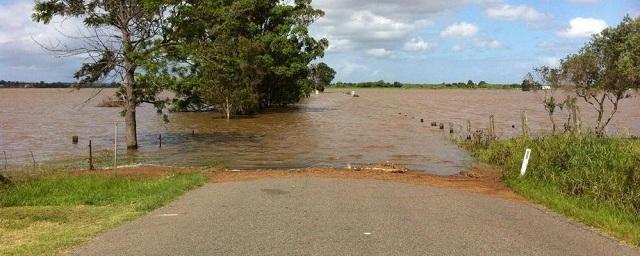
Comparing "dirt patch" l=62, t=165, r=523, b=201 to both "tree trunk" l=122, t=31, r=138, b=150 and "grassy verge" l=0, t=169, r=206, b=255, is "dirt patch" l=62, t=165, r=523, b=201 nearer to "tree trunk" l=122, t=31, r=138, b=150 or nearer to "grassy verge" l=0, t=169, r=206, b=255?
"grassy verge" l=0, t=169, r=206, b=255

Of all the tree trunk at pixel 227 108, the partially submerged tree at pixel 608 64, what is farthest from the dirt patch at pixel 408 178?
the tree trunk at pixel 227 108

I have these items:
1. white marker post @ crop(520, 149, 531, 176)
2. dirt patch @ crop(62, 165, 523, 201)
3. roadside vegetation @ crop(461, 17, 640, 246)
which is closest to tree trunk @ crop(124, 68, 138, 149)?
dirt patch @ crop(62, 165, 523, 201)

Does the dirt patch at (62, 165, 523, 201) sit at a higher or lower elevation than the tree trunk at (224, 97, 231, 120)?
lower

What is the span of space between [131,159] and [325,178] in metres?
11.7

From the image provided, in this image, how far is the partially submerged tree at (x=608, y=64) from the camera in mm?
23391

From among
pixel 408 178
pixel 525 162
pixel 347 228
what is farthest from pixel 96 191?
pixel 525 162

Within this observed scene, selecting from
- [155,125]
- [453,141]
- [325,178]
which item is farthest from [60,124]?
[325,178]

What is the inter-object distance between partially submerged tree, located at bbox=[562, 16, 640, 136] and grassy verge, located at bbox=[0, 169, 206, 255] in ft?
56.0

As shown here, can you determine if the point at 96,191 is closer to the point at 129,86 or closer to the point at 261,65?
the point at 129,86

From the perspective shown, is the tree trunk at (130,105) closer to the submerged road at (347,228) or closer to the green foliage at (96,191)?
the green foliage at (96,191)

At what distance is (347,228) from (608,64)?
68.7 feet

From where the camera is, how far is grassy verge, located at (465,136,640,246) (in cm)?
998

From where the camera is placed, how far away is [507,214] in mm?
10430

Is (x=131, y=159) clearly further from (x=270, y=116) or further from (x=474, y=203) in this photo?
(x=270, y=116)
